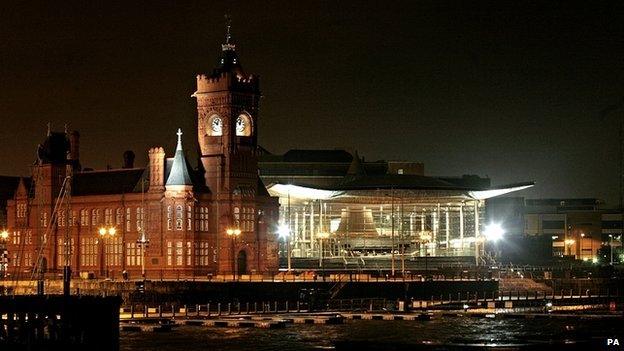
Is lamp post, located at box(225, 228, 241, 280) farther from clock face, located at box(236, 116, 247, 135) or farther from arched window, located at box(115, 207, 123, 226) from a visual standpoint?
arched window, located at box(115, 207, 123, 226)

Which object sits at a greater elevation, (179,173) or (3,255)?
(179,173)

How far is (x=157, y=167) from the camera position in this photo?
132 m

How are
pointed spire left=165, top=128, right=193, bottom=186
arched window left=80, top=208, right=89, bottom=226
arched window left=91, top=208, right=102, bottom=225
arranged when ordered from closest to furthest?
1. pointed spire left=165, top=128, right=193, bottom=186
2. arched window left=91, top=208, right=102, bottom=225
3. arched window left=80, top=208, right=89, bottom=226

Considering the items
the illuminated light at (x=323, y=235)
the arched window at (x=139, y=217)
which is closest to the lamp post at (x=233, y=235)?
the arched window at (x=139, y=217)

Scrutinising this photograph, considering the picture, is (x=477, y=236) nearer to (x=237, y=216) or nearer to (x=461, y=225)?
(x=461, y=225)

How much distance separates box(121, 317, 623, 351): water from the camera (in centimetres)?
7081

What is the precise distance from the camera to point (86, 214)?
462 ft

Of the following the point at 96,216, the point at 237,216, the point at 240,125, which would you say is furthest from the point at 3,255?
the point at 240,125

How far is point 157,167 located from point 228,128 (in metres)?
7.62

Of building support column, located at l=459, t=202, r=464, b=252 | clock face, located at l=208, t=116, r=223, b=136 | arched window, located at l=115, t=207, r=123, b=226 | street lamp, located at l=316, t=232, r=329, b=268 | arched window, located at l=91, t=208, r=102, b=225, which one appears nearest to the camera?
clock face, located at l=208, t=116, r=223, b=136

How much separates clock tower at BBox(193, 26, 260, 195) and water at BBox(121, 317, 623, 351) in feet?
152

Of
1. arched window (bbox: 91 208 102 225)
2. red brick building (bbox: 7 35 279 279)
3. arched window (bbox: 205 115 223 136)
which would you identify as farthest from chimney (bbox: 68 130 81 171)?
arched window (bbox: 205 115 223 136)

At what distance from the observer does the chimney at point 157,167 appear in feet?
433

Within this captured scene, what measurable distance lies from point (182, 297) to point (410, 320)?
2629cm
